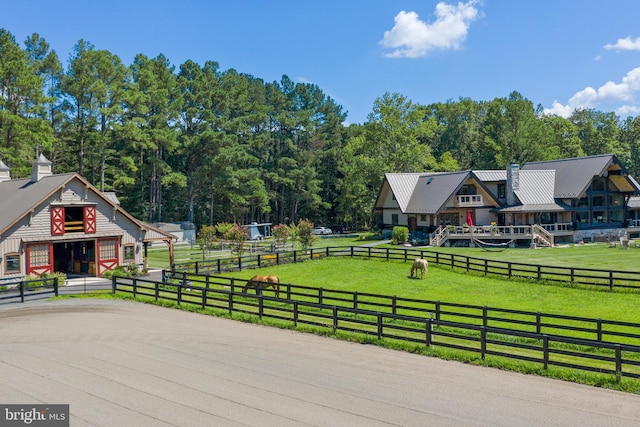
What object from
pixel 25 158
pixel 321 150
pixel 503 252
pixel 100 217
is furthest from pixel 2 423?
pixel 321 150

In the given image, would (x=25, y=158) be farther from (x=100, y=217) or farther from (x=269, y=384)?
(x=269, y=384)

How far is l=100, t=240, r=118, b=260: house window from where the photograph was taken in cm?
3403

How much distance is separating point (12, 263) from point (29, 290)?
6394 millimetres

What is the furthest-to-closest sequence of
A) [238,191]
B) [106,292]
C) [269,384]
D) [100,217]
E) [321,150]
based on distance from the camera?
[321,150] → [238,191] → [100,217] → [106,292] → [269,384]

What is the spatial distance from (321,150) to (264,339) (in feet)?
212

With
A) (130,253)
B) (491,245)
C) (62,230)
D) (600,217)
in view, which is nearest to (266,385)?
(62,230)

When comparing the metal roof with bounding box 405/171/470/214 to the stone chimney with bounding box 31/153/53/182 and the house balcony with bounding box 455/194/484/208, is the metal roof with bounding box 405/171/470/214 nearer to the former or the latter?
the house balcony with bounding box 455/194/484/208

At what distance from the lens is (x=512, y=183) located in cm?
5066

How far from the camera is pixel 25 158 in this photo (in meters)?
50.3

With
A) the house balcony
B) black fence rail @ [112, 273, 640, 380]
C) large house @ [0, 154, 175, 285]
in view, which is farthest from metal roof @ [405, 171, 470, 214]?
black fence rail @ [112, 273, 640, 380]

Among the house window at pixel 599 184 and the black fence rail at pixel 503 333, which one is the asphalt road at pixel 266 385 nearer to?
the black fence rail at pixel 503 333

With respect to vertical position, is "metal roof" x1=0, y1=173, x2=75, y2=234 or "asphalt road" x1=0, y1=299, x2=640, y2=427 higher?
"metal roof" x1=0, y1=173, x2=75, y2=234

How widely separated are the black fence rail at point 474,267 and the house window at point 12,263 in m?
8.77

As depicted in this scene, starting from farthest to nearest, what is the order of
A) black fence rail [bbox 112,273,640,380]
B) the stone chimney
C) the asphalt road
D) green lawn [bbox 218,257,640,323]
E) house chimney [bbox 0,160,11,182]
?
house chimney [bbox 0,160,11,182], the stone chimney, green lawn [bbox 218,257,640,323], black fence rail [bbox 112,273,640,380], the asphalt road
